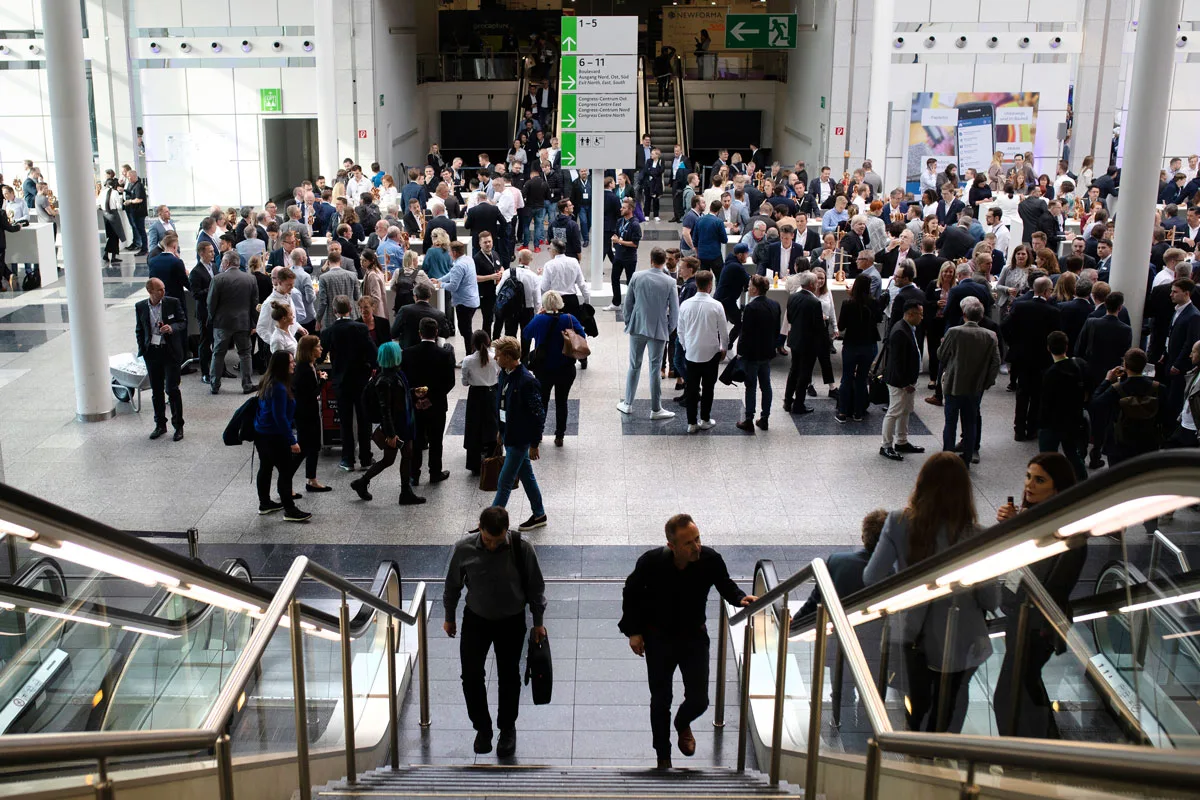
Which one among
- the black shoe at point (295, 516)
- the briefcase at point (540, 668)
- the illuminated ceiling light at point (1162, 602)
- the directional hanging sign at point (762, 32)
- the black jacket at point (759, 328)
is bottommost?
the black shoe at point (295, 516)

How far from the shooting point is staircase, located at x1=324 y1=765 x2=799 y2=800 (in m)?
4.97

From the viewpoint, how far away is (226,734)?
132 inches

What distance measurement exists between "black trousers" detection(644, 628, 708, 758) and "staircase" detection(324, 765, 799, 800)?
237 mm

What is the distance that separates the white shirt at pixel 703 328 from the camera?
36.9 ft

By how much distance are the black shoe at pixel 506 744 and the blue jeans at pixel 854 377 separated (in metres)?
6.42

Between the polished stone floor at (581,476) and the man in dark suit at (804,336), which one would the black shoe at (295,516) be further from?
the man in dark suit at (804,336)

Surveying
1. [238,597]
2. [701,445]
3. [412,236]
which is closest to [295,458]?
[701,445]

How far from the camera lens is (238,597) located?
4.41 m

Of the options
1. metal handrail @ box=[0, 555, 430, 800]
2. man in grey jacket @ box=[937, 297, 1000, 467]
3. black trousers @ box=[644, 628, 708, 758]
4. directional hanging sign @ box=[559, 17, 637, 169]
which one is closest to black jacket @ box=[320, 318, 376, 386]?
metal handrail @ box=[0, 555, 430, 800]

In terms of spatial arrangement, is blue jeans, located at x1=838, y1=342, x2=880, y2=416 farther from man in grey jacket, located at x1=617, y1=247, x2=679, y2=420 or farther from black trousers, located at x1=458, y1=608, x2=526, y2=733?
black trousers, located at x1=458, y1=608, x2=526, y2=733

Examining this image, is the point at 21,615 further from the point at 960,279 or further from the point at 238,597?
the point at 960,279

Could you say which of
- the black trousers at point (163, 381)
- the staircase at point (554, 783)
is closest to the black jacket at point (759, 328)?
the black trousers at point (163, 381)

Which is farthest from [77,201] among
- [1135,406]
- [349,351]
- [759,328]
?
[1135,406]

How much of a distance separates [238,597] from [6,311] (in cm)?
1465
